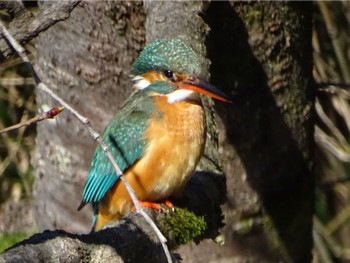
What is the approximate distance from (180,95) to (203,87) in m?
0.20

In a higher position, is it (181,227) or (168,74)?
(168,74)

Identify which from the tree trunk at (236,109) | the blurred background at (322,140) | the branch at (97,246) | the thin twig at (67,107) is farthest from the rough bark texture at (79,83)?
the thin twig at (67,107)

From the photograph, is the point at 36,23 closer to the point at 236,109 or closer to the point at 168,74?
the point at 168,74

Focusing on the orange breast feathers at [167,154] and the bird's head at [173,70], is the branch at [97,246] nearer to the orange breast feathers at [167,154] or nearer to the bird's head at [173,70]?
the orange breast feathers at [167,154]

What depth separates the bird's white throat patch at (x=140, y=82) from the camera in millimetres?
3738

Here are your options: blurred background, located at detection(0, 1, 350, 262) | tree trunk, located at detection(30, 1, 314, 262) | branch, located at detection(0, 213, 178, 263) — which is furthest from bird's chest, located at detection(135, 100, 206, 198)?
blurred background, located at detection(0, 1, 350, 262)

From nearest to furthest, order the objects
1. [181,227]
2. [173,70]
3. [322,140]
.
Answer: [181,227]
[173,70]
[322,140]

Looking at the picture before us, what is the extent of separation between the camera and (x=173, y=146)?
3.53m

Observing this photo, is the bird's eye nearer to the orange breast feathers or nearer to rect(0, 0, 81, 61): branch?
the orange breast feathers

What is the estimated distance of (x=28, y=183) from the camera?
6.04 metres

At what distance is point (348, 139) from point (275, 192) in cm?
142

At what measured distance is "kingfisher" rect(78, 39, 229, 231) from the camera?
11.3 feet

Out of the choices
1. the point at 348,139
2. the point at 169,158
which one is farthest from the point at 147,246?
the point at 348,139

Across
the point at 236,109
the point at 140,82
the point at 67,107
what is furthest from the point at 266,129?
the point at 67,107
